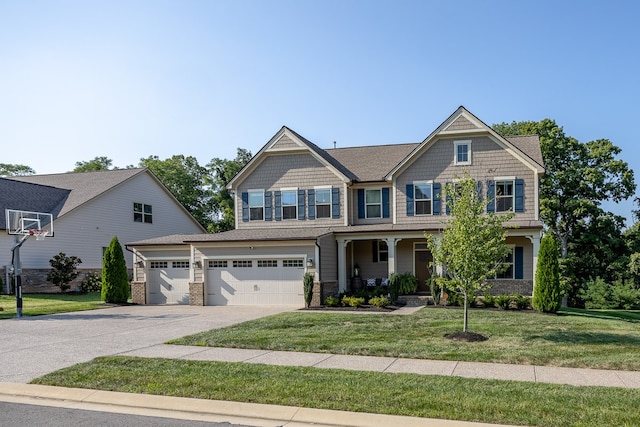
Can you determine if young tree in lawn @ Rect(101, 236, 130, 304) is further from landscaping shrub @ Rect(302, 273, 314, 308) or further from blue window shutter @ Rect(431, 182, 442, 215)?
blue window shutter @ Rect(431, 182, 442, 215)

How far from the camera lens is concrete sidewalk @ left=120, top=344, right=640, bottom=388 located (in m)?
8.66

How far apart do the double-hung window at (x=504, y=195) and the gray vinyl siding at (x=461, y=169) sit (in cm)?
35

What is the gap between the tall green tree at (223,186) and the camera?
153ft

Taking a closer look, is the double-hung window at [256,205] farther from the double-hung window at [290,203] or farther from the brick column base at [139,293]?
the brick column base at [139,293]

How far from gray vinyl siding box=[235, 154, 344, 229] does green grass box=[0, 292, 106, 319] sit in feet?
25.9

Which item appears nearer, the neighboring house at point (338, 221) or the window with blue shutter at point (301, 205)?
the neighboring house at point (338, 221)

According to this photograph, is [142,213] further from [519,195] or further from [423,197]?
[519,195]

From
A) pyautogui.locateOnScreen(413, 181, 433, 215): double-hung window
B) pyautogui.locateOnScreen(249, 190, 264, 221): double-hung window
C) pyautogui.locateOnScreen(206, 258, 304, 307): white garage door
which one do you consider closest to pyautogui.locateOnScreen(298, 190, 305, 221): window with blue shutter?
pyautogui.locateOnScreen(249, 190, 264, 221): double-hung window

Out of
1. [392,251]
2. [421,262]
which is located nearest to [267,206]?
[392,251]

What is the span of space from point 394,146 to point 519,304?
11445mm

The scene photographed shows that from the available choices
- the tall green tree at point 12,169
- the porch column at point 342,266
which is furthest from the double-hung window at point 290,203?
the tall green tree at point 12,169

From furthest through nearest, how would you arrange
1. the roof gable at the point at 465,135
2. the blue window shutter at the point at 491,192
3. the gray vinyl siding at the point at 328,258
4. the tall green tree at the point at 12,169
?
1. the tall green tree at the point at 12,169
2. the blue window shutter at the point at 491,192
3. the roof gable at the point at 465,135
4. the gray vinyl siding at the point at 328,258

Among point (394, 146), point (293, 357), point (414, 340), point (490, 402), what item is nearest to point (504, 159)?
point (394, 146)

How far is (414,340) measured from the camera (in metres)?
12.2
